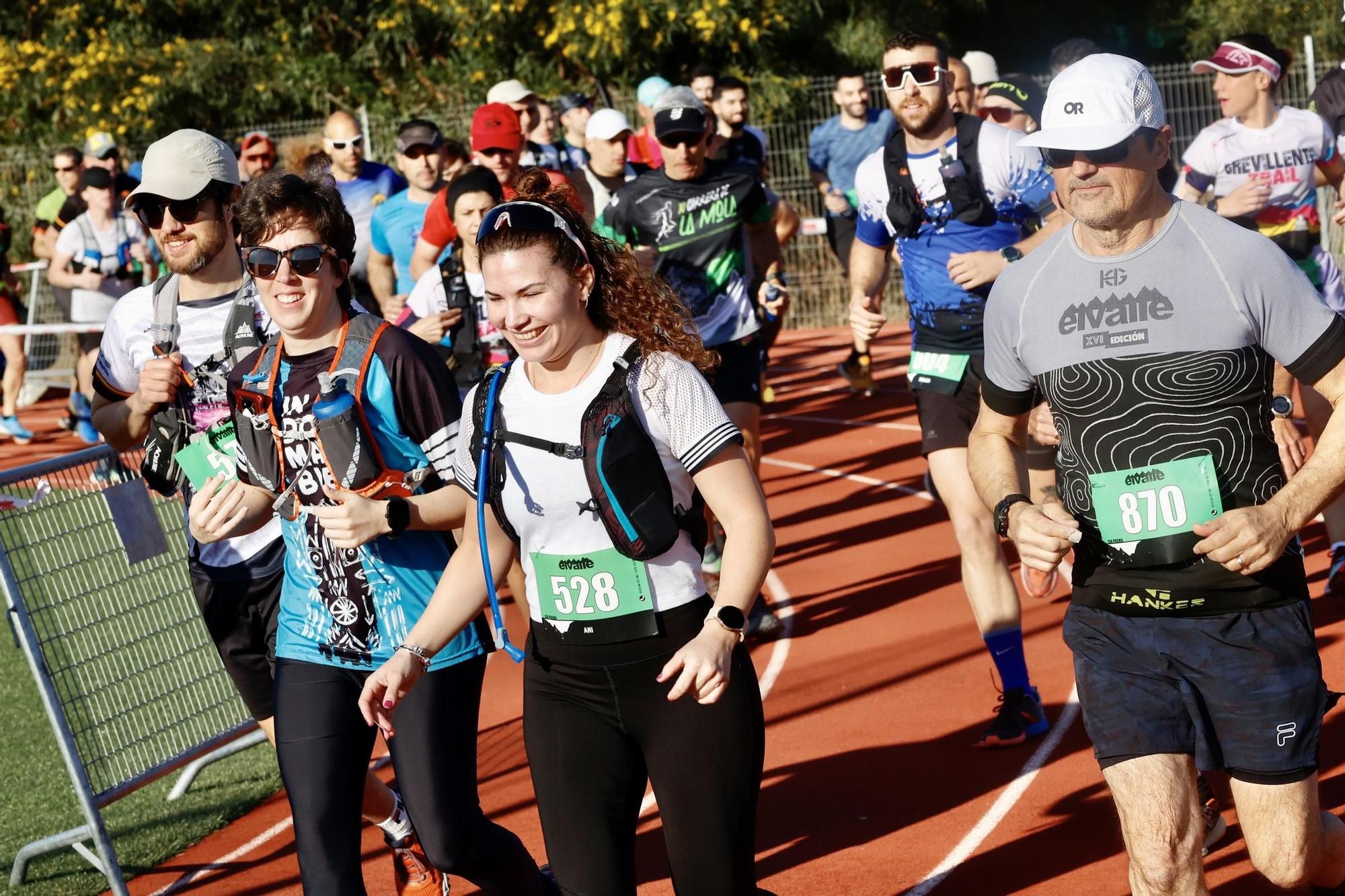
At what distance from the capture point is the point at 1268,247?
12.9ft

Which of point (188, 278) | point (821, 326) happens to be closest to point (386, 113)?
point (821, 326)

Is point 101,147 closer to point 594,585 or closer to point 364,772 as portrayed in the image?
point 364,772

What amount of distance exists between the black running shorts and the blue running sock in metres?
2.37

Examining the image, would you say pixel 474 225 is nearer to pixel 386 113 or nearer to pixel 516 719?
pixel 516 719

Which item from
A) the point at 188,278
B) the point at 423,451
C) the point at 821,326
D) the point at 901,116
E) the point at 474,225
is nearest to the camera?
the point at 423,451

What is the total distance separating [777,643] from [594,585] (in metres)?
4.79

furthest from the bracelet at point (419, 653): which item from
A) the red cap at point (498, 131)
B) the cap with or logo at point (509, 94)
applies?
the cap with or logo at point (509, 94)

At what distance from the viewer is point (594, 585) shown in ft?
12.5

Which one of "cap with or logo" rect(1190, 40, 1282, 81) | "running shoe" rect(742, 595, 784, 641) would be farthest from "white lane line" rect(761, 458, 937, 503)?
"cap with or logo" rect(1190, 40, 1282, 81)

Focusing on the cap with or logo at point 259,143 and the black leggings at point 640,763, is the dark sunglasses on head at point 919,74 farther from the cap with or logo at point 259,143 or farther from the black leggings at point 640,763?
the cap with or logo at point 259,143

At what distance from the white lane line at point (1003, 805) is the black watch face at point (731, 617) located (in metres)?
1.74

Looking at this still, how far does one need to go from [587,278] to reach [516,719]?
14.0 ft

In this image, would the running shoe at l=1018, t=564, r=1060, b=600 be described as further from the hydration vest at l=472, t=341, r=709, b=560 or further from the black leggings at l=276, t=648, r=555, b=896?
the black leggings at l=276, t=648, r=555, b=896

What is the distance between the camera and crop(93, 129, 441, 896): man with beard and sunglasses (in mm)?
4957
